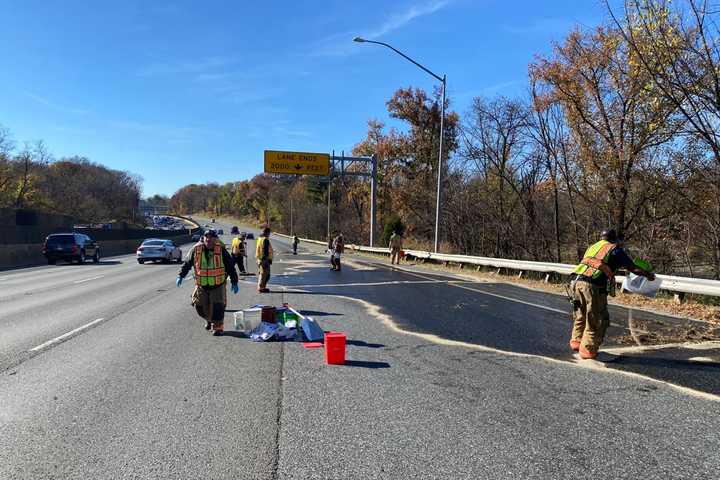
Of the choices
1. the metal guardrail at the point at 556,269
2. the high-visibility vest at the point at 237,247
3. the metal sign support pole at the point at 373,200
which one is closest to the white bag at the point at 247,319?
the metal guardrail at the point at 556,269

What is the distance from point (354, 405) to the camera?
16.1ft

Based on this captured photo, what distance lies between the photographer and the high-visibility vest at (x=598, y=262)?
6.61 meters

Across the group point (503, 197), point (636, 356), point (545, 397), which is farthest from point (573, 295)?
point (503, 197)

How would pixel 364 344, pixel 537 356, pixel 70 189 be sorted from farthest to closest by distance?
pixel 70 189 < pixel 364 344 < pixel 537 356

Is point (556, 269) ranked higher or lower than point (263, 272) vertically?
higher

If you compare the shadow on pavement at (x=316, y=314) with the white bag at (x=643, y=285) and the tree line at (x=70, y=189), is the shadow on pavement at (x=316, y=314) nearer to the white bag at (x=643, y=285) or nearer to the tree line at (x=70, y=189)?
the white bag at (x=643, y=285)

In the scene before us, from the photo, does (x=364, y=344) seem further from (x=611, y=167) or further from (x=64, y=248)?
(x=64, y=248)

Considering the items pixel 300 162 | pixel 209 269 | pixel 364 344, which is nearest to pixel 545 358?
pixel 364 344

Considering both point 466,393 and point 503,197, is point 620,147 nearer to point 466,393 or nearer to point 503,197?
point 503,197

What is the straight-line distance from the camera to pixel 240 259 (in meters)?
17.5

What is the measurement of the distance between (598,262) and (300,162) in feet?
107

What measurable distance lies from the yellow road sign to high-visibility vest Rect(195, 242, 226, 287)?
29.6 meters

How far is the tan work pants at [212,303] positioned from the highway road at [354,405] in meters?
0.34

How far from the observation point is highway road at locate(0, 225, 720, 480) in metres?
3.70
